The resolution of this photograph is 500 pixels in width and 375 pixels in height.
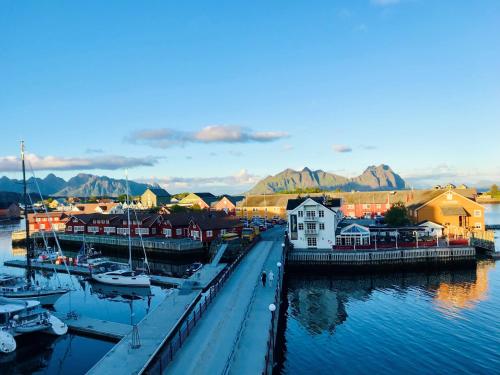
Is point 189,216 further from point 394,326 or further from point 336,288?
point 394,326

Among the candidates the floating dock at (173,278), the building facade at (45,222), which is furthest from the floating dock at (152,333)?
the building facade at (45,222)

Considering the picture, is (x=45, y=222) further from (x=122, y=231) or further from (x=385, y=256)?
(x=385, y=256)

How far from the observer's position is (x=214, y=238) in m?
83.4

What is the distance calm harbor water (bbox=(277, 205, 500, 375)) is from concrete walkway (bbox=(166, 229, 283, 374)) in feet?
12.0

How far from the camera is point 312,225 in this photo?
65.6 m

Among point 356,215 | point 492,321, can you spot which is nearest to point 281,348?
point 492,321

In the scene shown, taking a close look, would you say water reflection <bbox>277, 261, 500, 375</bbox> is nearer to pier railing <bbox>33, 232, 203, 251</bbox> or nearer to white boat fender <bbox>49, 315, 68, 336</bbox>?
white boat fender <bbox>49, 315, 68, 336</bbox>

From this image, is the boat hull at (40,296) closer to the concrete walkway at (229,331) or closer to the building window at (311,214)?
the concrete walkway at (229,331)

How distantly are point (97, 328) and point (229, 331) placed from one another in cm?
1324

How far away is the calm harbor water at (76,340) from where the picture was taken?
31.4 meters

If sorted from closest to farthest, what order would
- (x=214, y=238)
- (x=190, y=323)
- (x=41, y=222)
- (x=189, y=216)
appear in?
1. (x=190, y=323)
2. (x=214, y=238)
3. (x=189, y=216)
4. (x=41, y=222)

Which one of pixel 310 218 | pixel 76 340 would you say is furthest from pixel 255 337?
pixel 310 218

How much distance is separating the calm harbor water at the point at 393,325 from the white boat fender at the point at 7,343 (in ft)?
68.1

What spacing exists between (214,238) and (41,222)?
6103cm
